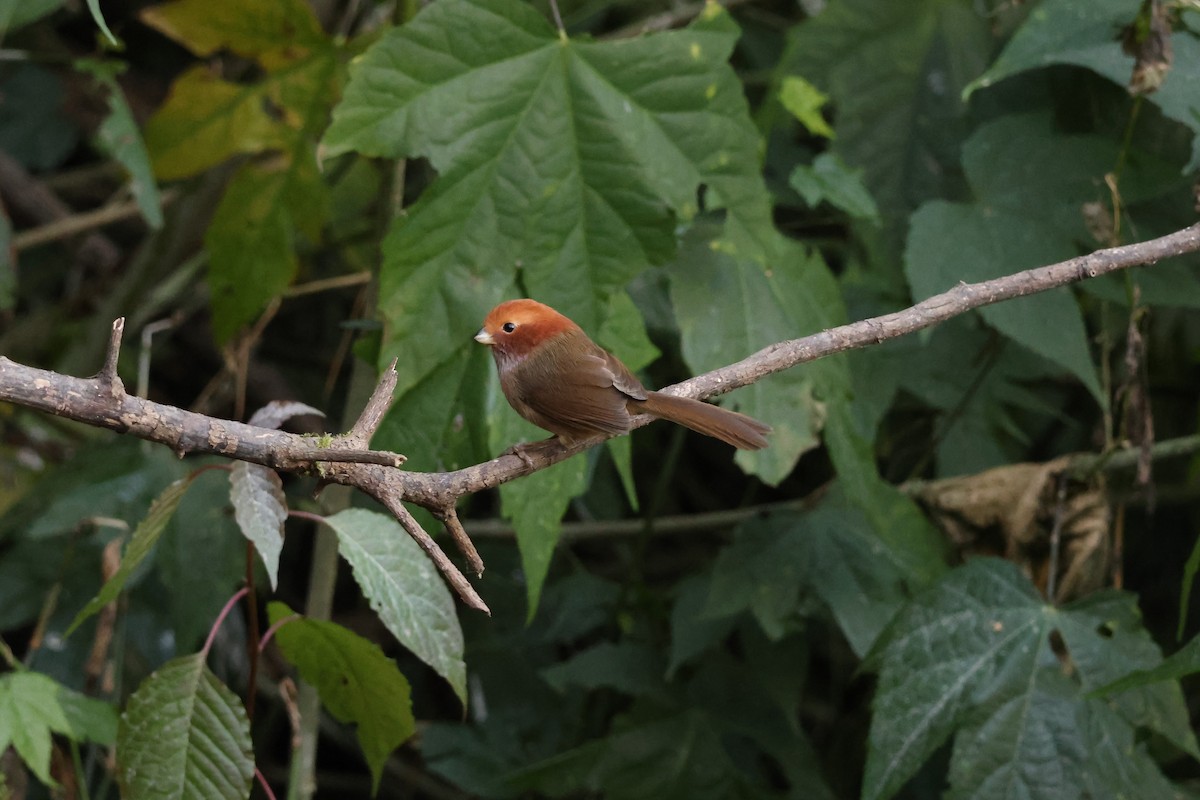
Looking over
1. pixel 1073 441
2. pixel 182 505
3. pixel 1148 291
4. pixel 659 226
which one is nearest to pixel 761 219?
pixel 659 226

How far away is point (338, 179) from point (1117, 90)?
202 cm

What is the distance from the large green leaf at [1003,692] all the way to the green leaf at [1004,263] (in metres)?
0.47

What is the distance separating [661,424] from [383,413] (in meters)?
2.33

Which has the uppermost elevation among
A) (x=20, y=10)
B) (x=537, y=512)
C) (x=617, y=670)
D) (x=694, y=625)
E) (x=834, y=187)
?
(x=20, y=10)

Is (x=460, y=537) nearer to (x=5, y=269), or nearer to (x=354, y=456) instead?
(x=354, y=456)

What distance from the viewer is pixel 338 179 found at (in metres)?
3.16

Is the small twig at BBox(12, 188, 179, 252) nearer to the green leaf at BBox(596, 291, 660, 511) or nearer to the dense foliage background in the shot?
the dense foliage background

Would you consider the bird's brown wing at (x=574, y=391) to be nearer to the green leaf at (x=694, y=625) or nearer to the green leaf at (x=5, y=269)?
the green leaf at (x=694, y=625)

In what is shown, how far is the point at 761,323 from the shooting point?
2293mm

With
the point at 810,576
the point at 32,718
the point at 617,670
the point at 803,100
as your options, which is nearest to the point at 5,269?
the point at 32,718

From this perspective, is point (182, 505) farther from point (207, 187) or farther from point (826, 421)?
point (826, 421)

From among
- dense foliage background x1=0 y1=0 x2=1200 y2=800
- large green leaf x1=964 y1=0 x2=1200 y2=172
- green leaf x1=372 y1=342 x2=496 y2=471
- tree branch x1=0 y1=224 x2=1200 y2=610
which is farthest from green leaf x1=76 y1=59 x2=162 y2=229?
large green leaf x1=964 y1=0 x2=1200 y2=172

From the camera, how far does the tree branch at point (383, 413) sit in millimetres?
1173

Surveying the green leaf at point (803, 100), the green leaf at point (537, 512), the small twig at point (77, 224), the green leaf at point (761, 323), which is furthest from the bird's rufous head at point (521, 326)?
the small twig at point (77, 224)
